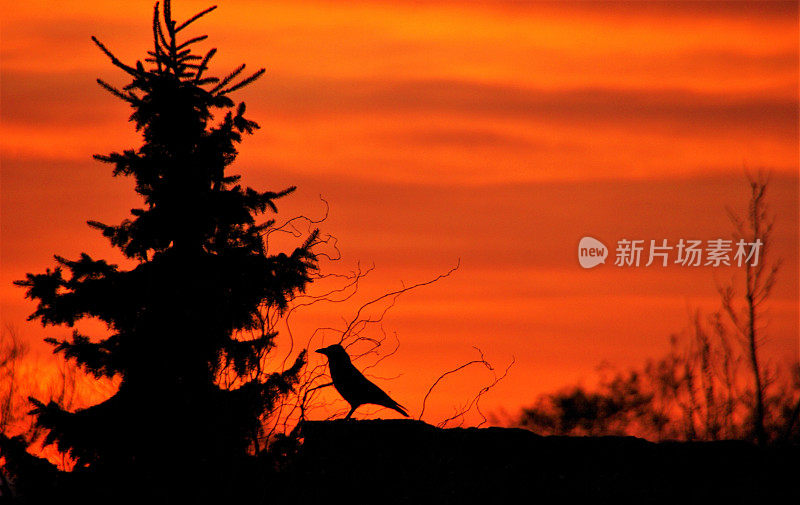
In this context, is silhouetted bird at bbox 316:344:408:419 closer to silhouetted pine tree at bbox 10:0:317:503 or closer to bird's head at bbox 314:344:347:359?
bird's head at bbox 314:344:347:359

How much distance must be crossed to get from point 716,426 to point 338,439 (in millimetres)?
20093

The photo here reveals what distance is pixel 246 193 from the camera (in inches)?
528

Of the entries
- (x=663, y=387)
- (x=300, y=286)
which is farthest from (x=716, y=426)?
(x=300, y=286)

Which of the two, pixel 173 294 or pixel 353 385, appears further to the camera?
pixel 173 294

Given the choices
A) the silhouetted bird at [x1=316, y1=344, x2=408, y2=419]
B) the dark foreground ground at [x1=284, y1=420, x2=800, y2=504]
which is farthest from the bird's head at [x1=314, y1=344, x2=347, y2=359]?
the dark foreground ground at [x1=284, y1=420, x2=800, y2=504]

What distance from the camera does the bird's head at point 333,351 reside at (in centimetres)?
991

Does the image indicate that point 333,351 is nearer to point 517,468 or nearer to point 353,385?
point 353,385

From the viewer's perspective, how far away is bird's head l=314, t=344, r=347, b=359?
390 inches

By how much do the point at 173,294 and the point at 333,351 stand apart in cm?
429

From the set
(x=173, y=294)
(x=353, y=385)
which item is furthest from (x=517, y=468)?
(x=173, y=294)

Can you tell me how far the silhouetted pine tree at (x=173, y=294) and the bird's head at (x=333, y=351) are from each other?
9.64 feet

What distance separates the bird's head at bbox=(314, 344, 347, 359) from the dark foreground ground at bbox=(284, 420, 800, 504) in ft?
3.30

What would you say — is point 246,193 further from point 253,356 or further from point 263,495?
point 263,495

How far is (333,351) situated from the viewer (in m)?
9.94
